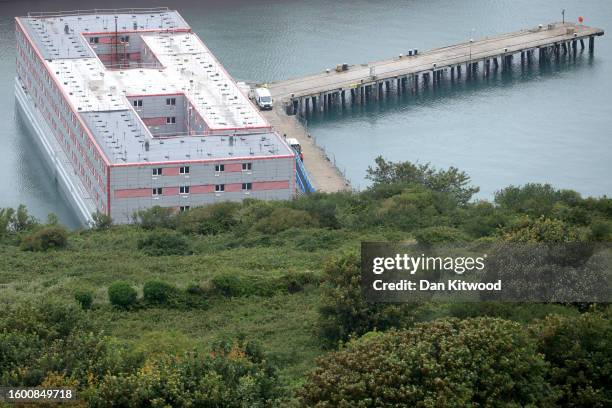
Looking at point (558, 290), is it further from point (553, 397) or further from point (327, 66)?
point (327, 66)

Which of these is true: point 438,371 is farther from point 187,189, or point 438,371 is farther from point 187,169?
point 187,189

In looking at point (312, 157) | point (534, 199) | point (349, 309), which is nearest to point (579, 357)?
point (349, 309)

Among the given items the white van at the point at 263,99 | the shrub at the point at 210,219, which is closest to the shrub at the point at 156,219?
the shrub at the point at 210,219

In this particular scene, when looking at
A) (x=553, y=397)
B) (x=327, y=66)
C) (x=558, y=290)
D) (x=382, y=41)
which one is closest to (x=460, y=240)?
(x=558, y=290)

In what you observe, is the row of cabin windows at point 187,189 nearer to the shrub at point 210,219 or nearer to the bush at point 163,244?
the shrub at point 210,219

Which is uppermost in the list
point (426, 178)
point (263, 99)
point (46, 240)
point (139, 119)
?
point (263, 99)

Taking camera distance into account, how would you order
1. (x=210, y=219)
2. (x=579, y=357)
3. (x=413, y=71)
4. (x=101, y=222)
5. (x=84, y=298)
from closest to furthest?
(x=579, y=357)
(x=84, y=298)
(x=210, y=219)
(x=101, y=222)
(x=413, y=71)

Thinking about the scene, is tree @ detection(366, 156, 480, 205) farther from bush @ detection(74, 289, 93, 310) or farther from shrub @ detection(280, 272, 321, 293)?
bush @ detection(74, 289, 93, 310)
